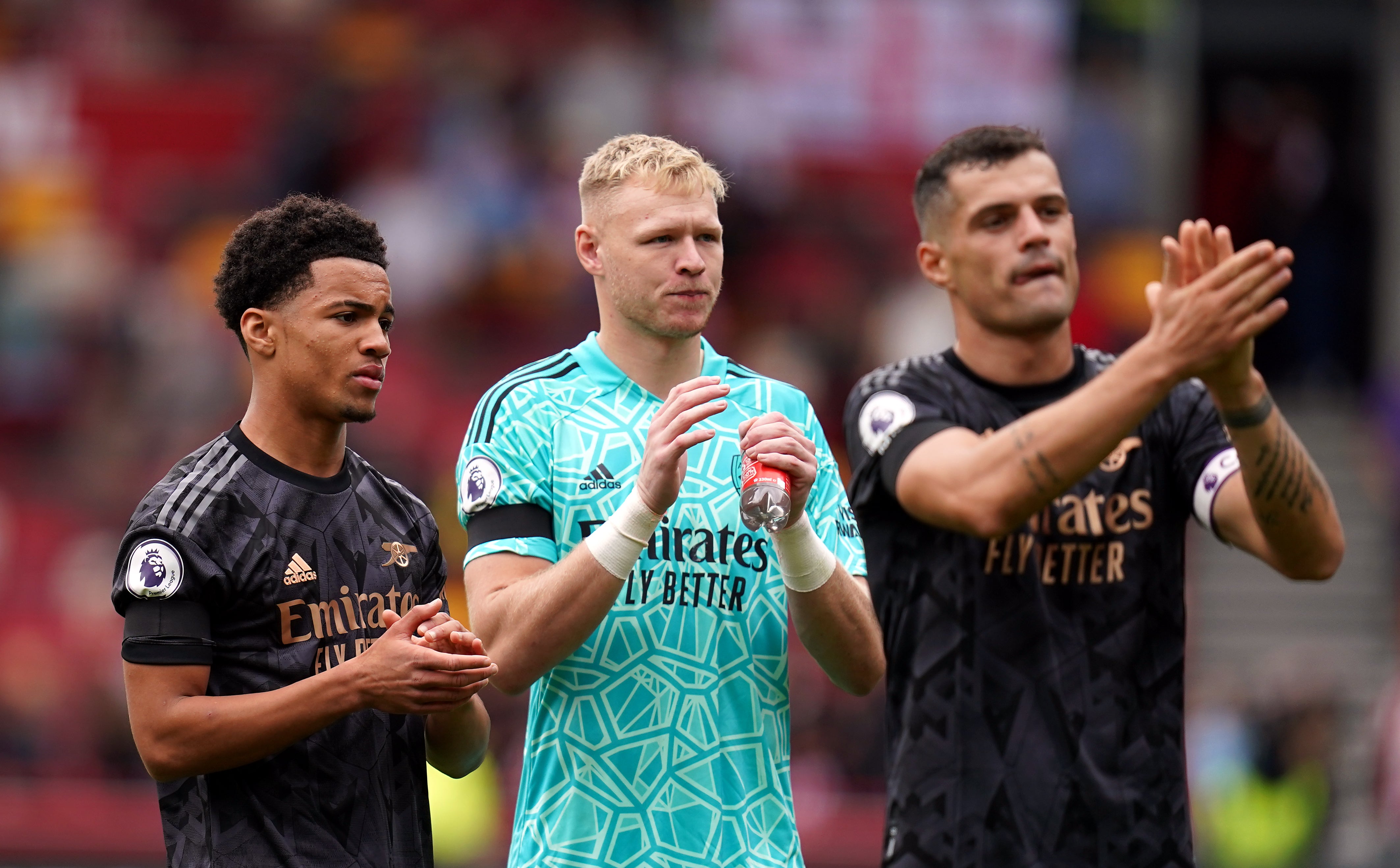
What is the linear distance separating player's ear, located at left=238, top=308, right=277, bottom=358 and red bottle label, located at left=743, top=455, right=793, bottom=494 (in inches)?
41.8

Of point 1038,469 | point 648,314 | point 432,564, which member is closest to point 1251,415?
point 1038,469

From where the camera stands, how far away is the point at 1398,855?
1080cm

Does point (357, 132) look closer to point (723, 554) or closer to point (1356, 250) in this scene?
point (1356, 250)

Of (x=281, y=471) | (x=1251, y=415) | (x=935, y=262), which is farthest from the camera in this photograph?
(x=935, y=262)

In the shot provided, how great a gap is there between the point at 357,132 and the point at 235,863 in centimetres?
1250

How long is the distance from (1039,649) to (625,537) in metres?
1.20

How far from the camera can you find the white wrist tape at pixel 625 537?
387 cm

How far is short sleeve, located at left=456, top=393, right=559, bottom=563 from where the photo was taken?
4.12 metres

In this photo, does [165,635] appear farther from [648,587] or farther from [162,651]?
[648,587]

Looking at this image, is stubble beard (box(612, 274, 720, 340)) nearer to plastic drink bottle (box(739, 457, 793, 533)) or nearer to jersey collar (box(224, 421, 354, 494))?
plastic drink bottle (box(739, 457, 793, 533))

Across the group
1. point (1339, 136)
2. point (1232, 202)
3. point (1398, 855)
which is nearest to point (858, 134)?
point (1232, 202)

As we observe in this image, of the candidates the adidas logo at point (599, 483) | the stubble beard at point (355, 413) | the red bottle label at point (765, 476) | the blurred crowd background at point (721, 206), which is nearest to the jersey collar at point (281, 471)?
the stubble beard at point (355, 413)

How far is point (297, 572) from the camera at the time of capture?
381cm

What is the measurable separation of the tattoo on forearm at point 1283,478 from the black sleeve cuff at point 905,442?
0.76m
